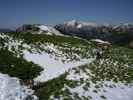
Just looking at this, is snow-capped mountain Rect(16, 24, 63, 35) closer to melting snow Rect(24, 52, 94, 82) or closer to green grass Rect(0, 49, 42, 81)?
melting snow Rect(24, 52, 94, 82)

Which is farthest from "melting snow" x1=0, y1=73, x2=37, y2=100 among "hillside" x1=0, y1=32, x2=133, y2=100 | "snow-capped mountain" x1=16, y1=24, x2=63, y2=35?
"snow-capped mountain" x1=16, y1=24, x2=63, y2=35

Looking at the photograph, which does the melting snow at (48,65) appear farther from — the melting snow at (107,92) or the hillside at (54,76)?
the melting snow at (107,92)

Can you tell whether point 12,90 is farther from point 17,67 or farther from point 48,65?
point 48,65

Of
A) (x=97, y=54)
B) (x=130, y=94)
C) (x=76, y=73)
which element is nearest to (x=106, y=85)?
(x=130, y=94)

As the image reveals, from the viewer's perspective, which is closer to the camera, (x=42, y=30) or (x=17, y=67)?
(x=17, y=67)

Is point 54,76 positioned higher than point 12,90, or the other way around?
point 12,90

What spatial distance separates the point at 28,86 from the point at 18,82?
146 centimetres

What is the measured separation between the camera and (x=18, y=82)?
22188 millimetres

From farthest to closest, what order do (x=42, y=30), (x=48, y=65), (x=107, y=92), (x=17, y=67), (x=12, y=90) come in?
(x=42, y=30) < (x=48, y=65) < (x=17, y=67) < (x=107, y=92) < (x=12, y=90)

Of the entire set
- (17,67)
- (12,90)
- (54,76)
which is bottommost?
(54,76)

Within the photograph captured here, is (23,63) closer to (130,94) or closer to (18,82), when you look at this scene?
(18,82)

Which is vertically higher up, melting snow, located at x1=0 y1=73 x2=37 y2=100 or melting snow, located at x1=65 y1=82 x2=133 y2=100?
melting snow, located at x1=0 y1=73 x2=37 y2=100

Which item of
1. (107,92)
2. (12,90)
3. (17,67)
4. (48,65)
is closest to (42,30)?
(48,65)

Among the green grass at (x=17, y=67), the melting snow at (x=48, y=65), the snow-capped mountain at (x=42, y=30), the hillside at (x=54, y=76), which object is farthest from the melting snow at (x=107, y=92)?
the snow-capped mountain at (x=42, y=30)
